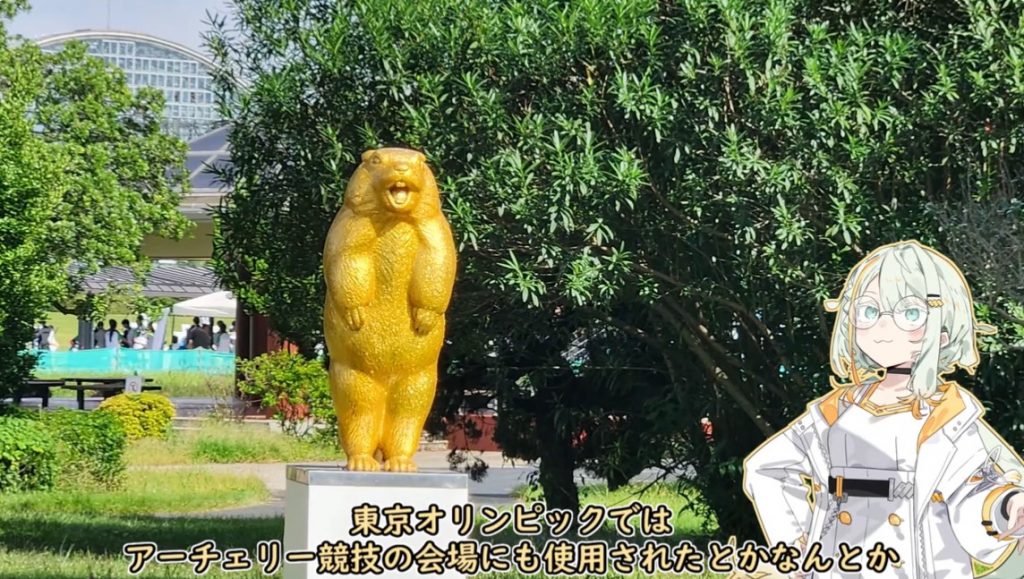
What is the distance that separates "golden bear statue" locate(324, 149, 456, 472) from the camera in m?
6.12

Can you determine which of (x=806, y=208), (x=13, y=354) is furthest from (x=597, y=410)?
(x=13, y=354)

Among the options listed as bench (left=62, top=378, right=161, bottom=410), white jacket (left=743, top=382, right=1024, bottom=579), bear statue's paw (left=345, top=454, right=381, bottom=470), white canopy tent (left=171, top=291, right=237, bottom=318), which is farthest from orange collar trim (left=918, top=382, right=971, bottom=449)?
white canopy tent (left=171, top=291, right=237, bottom=318)

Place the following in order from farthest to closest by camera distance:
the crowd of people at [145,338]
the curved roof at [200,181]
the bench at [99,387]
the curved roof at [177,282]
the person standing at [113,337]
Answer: the curved roof at [177,282] → the person standing at [113,337] → the crowd of people at [145,338] → the curved roof at [200,181] → the bench at [99,387]

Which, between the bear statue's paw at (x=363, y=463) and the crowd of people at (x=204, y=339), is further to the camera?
the crowd of people at (x=204, y=339)

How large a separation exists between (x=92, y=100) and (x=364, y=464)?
55.0 ft

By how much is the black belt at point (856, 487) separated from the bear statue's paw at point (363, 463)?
2155 mm

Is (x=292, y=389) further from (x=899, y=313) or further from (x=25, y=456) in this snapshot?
(x=899, y=313)

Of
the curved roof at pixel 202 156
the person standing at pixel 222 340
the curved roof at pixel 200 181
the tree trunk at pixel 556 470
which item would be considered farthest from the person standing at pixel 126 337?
the tree trunk at pixel 556 470

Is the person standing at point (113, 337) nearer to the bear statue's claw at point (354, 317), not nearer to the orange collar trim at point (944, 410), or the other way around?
the bear statue's claw at point (354, 317)

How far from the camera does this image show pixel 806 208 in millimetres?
7551

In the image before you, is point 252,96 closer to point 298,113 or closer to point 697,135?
point 298,113

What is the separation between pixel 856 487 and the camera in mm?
6449

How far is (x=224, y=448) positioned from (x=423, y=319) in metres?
13.0

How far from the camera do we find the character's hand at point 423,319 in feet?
20.3
